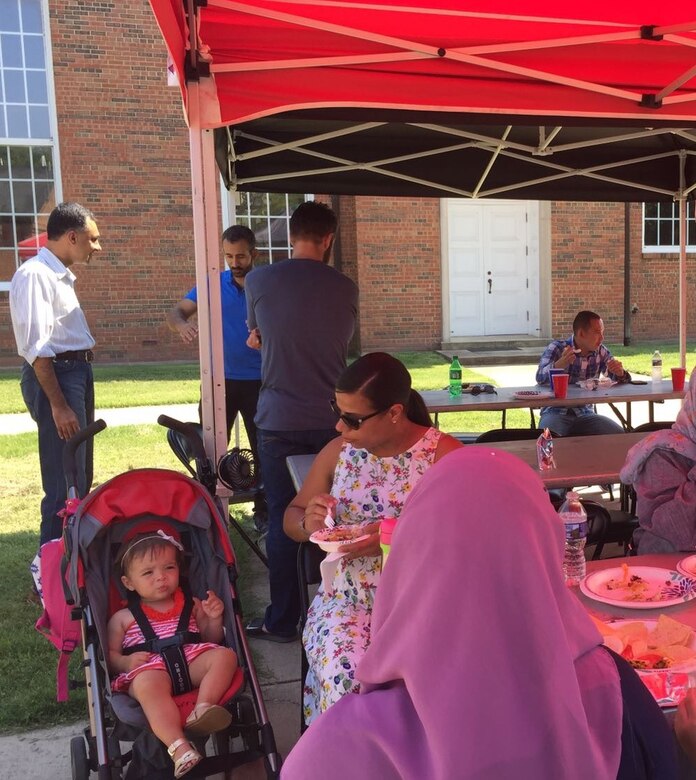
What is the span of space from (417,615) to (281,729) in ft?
8.05

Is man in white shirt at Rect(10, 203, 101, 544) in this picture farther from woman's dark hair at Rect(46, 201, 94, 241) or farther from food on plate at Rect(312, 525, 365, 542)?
food on plate at Rect(312, 525, 365, 542)

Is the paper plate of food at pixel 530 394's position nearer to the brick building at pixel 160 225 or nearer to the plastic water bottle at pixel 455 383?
the plastic water bottle at pixel 455 383

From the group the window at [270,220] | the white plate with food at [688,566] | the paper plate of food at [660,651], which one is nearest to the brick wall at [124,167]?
the window at [270,220]

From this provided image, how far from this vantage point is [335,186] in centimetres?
653

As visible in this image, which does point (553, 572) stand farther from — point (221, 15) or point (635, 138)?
point (635, 138)

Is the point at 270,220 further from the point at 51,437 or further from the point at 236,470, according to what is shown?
the point at 236,470

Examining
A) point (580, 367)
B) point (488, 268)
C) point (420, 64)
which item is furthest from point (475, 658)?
point (488, 268)

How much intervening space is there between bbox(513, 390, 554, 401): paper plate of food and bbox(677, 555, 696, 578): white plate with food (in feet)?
10.8

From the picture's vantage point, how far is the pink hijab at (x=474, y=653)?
3.03 feet

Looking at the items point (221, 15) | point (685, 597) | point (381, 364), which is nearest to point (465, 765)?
point (685, 597)

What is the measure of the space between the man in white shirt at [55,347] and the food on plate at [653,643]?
9.51 ft

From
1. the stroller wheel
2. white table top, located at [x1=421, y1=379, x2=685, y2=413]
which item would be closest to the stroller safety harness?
the stroller wheel

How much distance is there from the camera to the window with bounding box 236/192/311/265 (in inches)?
572

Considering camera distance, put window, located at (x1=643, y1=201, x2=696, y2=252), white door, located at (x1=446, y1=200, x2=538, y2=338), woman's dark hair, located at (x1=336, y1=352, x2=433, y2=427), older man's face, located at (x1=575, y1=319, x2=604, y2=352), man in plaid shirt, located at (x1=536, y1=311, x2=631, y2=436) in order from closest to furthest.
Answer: woman's dark hair, located at (x1=336, y1=352, x2=433, y2=427) < man in plaid shirt, located at (x1=536, y1=311, x2=631, y2=436) < older man's face, located at (x1=575, y1=319, x2=604, y2=352) < white door, located at (x1=446, y1=200, x2=538, y2=338) < window, located at (x1=643, y1=201, x2=696, y2=252)
